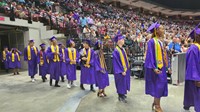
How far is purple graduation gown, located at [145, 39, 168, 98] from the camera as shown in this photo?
445cm

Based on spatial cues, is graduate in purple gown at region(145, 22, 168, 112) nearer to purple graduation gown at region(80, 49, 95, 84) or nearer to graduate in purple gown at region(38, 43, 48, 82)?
purple graduation gown at region(80, 49, 95, 84)

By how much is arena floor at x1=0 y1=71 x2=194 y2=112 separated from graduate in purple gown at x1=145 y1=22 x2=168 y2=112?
0.72 m

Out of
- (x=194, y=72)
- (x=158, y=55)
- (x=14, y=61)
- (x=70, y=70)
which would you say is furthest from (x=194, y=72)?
(x=14, y=61)

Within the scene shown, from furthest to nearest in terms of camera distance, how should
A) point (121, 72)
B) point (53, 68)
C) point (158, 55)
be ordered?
point (53, 68)
point (121, 72)
point (158, 55)

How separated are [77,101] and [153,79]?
230 cm

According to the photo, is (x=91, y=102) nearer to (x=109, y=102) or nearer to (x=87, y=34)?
(x=109, y=102)

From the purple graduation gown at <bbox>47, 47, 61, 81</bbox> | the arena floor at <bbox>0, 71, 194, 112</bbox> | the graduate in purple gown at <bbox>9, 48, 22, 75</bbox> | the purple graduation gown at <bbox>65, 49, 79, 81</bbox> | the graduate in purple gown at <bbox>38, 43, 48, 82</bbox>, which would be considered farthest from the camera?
the graduate in purple gown at <bbox>9, 48, 22, 75</bbox>

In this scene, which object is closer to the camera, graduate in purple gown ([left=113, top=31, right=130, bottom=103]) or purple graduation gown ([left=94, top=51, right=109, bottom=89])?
graduate in purple gown ([left=113, top=31, right=130, bottom=103])

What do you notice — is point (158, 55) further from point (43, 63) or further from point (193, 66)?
point (43, 63)

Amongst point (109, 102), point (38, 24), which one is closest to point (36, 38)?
point (38, 24)

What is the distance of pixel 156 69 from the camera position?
4.41 metres

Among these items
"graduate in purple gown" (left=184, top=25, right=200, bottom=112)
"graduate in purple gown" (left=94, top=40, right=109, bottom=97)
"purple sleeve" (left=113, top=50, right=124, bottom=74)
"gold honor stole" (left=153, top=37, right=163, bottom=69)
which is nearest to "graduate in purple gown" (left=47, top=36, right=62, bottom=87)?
"graduate in purple gown" (left=94, top=40, right=109, bottom=97)

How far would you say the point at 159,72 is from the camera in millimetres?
4402

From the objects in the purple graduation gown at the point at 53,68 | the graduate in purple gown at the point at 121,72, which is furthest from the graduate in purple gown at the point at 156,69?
the purple graduation gown at the point at 53,68
